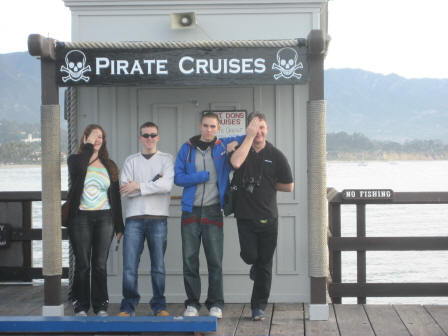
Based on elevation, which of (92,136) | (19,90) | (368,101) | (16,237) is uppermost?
(368,101)

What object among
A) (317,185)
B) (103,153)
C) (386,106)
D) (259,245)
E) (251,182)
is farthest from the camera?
(386,106)

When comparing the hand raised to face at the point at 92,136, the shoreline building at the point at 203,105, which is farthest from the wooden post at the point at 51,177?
the shoreline building at the point at 203,105

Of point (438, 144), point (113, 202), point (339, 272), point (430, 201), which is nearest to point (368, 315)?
point (339, 272)

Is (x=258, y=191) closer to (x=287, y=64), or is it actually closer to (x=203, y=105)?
(x=287, y=64)

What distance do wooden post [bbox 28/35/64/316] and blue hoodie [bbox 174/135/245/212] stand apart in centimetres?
102

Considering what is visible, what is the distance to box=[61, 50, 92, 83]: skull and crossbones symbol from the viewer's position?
5371 mm

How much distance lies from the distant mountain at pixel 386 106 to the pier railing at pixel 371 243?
116 meters

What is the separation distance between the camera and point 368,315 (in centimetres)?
559

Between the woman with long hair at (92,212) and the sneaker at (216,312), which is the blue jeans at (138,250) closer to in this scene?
the woman with long hair at (92,212)

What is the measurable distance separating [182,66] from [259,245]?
156cm

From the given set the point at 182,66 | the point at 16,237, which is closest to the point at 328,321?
the point at 182,66

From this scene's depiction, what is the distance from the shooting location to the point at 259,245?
530 cm

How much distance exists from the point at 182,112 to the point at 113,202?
47.5 inches

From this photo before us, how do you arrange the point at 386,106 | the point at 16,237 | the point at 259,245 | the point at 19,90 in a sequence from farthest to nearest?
1. the point at 386,106
2. the point at 19,90
3. the point at 16,237
4. the point at 259,245
